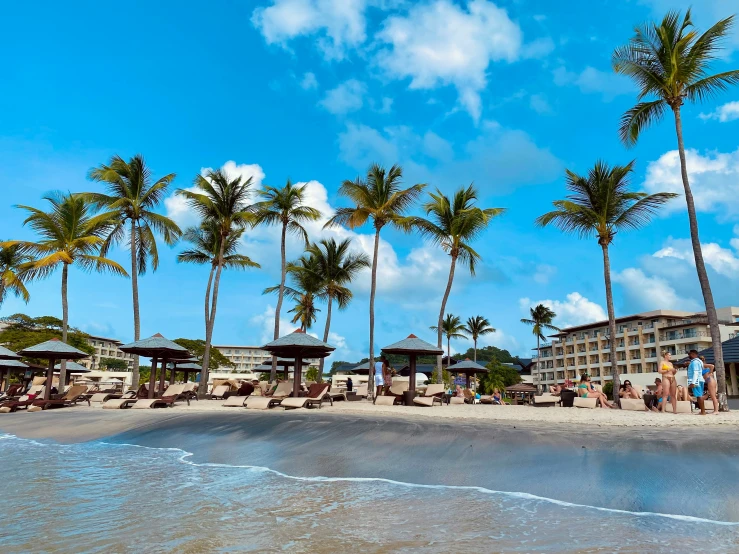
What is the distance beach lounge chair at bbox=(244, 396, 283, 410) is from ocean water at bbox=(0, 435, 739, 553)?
8253 millimetres

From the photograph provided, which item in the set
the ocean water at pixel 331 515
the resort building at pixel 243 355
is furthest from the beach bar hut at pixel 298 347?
the resort building at pixel 243 355

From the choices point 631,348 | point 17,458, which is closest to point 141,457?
point 17,458

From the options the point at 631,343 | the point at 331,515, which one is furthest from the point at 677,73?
the point at 631,343

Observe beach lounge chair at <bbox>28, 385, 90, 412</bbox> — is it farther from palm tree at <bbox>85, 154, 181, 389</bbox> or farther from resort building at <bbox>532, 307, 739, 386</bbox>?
resort building at <bbox>532, 307, 739, 386</bbox>

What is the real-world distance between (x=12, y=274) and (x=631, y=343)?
6952 cm

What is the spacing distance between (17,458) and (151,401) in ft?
25.7

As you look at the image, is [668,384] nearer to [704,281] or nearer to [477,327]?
[704,281]

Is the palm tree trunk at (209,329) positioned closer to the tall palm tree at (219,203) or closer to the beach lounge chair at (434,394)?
the tall palm tree at (219,203)

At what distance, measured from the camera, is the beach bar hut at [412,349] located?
16.6 metres

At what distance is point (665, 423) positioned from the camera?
33.7ft

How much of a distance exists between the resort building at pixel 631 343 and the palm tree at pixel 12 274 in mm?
57700

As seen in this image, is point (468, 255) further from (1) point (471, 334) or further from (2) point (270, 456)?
(1) point (471, 334)

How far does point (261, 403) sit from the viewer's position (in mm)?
15883

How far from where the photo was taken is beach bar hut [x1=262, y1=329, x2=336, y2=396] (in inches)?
625
